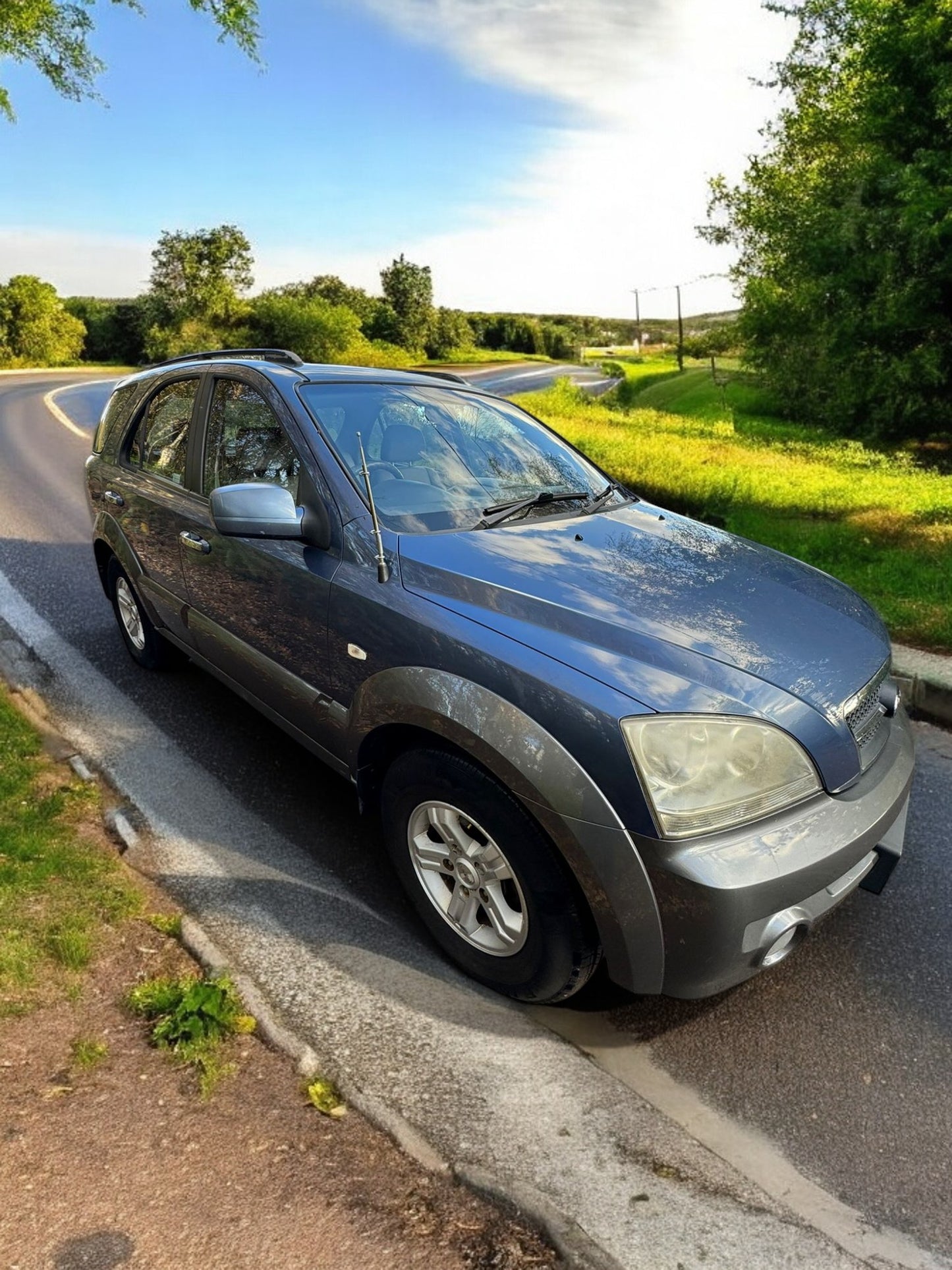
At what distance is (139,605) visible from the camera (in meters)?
4.93

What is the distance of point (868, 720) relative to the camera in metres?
2.67

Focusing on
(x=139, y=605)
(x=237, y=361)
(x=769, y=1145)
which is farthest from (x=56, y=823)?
(x=769, y=1145)

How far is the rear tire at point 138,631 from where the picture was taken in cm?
498

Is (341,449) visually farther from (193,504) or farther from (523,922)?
(523,922)

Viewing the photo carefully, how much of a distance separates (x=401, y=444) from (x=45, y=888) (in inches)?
81.0

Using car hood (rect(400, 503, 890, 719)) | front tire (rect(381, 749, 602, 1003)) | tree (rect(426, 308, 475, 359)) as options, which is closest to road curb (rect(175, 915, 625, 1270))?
front tire (rect(381, 749, 602, 1003))

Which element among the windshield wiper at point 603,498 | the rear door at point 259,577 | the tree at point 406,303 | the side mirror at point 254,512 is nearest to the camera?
the side mirror at point 254,512

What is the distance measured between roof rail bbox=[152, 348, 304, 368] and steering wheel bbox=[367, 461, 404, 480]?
2.72 feet

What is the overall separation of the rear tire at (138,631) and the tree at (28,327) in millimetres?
61446

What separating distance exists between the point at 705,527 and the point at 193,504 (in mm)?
2262

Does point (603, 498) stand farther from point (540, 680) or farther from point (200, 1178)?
point (200, 1178)

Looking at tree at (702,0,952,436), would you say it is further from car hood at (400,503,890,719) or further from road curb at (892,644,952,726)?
car hood at (400,503,890,719)

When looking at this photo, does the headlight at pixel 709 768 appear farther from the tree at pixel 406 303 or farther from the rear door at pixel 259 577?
the tree at pixel 406 303

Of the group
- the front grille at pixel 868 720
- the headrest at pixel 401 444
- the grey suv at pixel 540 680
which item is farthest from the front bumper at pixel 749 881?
the headrest at pixel 401 444
